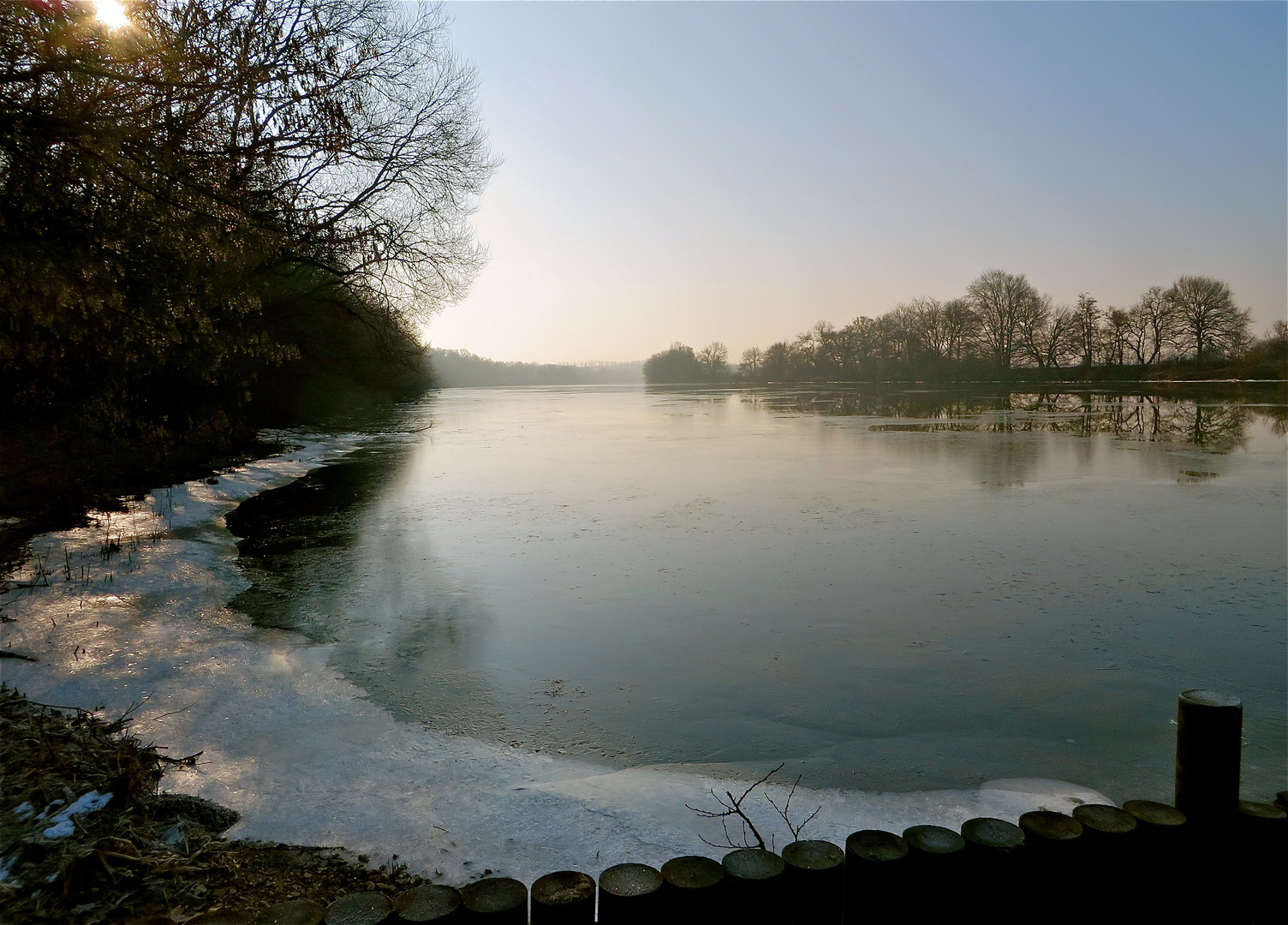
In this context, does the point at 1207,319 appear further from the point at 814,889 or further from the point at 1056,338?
the point at 814,889

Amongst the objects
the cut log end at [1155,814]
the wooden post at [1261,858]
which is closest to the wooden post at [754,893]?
the cut log end at [1155,814]

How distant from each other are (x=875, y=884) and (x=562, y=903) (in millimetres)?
908

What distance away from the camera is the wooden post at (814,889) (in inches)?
86.3

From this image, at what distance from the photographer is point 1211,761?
251 cm

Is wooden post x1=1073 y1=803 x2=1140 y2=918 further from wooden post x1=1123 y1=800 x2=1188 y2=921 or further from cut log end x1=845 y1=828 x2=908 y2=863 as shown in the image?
cut log end x1=845 y1=828 x2=908 y2=863

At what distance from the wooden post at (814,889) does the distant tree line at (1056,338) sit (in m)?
68.1

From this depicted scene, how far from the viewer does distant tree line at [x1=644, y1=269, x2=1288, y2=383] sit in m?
62.8

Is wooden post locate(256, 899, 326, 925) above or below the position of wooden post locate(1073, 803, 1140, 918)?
above

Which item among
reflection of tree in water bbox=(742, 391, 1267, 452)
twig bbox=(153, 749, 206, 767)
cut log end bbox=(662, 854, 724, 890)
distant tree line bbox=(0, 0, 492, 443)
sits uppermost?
distant tree line bbox=(0, 0, 492, 443)

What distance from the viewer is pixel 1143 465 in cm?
1457

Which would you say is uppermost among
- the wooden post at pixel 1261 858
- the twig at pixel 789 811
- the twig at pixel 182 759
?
the wooden post at pixel 1261 858

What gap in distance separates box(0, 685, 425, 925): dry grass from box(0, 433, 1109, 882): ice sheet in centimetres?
16

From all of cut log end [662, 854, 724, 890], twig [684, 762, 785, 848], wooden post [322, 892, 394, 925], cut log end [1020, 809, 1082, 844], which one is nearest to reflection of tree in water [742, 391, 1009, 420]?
twig [684, 762, 785, 848]

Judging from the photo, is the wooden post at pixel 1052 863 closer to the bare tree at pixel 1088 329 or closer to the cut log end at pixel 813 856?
the cut log end at pixel 813 856
